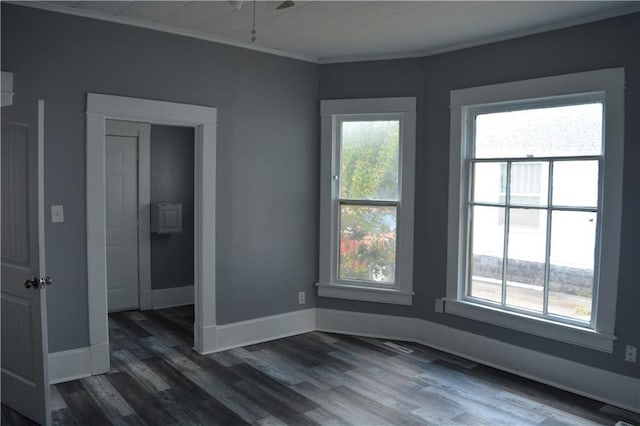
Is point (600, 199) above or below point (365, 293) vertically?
above

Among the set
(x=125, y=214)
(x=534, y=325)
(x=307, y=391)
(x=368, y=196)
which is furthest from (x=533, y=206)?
(x=125, y=214)

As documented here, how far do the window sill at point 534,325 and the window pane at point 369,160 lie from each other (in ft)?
3.80

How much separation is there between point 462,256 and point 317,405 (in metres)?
1.83

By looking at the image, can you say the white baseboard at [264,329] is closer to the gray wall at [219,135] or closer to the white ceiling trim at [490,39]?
the gray wall at [219,135]

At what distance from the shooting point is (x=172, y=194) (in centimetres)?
575

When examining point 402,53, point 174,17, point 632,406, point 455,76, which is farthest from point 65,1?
point 632,406

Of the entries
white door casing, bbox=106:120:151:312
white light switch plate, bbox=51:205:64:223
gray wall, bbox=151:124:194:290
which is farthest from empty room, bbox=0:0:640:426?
gray wall, bbox=151:124:194:290

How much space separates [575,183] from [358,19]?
195 cm

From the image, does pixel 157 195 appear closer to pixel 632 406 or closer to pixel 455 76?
pixel 455 76

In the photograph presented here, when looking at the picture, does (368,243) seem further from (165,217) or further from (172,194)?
(172,194)

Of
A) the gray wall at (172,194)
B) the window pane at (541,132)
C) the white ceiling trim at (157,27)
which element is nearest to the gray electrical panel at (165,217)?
the gray wall at (172,194)

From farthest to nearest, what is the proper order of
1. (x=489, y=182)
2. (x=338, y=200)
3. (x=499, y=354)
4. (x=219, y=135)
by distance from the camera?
(x=338, y=200) < (x=219, y=135) < (x=489, y=182) < (x=499, y=354)

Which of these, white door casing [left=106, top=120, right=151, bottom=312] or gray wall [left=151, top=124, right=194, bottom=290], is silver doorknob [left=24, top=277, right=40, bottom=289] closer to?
white door casing [left=106, top=120, right=151, bottom=312]

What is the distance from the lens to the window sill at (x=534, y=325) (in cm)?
342
